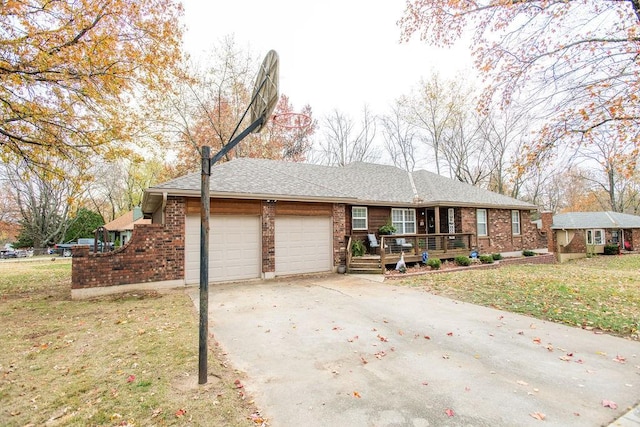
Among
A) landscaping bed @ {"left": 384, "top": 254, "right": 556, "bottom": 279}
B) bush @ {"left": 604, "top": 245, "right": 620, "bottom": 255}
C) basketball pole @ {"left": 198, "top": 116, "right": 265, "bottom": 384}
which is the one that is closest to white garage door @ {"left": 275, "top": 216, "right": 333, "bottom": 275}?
landscaping bed @ {"left": 384, "top": 254, "right": 556, "bottom": 279}

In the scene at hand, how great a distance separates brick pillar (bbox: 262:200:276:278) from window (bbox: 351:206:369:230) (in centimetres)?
418

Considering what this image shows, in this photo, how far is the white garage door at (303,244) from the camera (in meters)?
11.4

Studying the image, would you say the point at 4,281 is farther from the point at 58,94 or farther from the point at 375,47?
the point at 375,47

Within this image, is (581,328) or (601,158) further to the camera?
(601,158)

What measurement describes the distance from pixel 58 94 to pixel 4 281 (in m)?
7.85

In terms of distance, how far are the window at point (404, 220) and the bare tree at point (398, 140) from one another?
51.4 feet

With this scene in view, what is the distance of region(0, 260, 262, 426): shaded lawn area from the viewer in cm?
297

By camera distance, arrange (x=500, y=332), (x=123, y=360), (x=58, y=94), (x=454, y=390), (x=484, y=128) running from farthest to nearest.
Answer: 1. (x=484, y=128)
2. (x=58, y=94)
3. (x=500, y=332)
4. (x=123, y=360)
5. (x=454, y=390)

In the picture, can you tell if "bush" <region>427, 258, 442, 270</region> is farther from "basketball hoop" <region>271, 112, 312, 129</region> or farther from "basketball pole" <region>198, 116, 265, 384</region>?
"basketball pole" <region>198, 116, 265, 384</region>

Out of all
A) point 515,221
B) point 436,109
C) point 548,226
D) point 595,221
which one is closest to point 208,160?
point 515,221

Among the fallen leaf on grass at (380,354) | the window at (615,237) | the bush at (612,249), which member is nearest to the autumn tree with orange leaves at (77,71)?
the fallen leaf on grass at (380,354)

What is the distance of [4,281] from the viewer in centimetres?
1192

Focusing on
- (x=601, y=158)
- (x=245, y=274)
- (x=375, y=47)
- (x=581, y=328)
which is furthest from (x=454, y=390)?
(x=375, y=47)

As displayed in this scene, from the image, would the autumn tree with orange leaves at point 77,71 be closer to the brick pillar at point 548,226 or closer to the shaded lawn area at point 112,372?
the shaded lawn area at point 112,372
